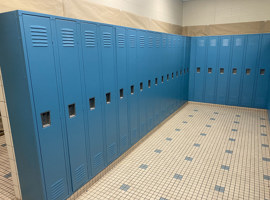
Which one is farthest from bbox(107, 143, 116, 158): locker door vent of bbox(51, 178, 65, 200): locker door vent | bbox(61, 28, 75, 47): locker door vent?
bbox(61, 28, 75, 47): locker door vent

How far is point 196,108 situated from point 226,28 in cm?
298

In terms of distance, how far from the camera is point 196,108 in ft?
22.1

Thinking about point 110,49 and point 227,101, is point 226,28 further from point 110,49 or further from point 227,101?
point 110,49

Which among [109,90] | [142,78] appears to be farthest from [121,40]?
[142,78]

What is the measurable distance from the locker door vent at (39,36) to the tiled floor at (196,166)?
6.76 ft

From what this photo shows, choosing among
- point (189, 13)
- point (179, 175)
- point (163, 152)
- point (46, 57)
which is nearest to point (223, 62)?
point (189, 13)

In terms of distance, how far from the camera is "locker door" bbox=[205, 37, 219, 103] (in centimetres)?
655

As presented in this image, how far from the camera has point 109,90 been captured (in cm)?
308

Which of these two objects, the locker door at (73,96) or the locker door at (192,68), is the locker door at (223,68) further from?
the locker door at (73,96)

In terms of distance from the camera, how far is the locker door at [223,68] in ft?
20.8

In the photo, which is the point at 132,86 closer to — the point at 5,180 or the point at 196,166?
the point at 196,166

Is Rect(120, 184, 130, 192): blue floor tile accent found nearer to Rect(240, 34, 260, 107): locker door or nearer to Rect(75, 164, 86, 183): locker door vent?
Rect(75, 164, 86, 183): locker door vent

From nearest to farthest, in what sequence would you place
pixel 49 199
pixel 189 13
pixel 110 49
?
pixel 49 199 → pixel 110 49 → pixel 189 13

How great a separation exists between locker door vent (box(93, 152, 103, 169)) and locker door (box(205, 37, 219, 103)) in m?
5.17
